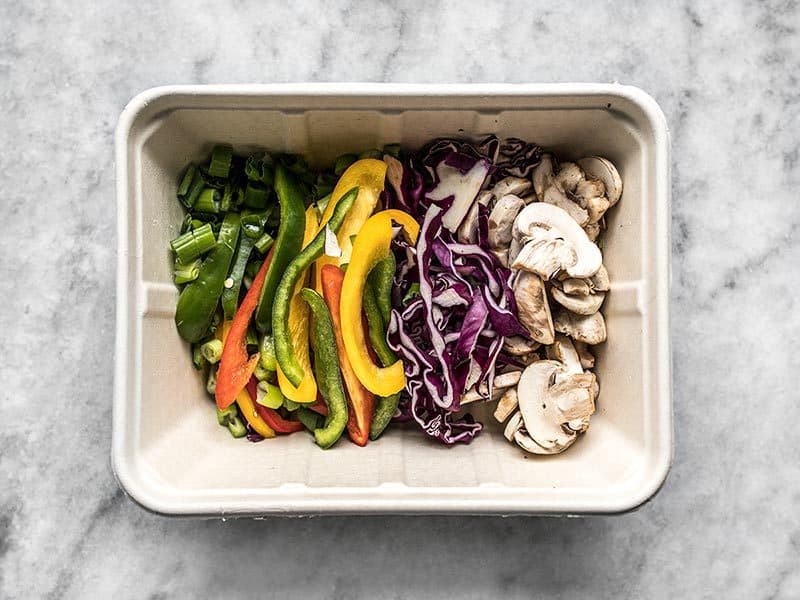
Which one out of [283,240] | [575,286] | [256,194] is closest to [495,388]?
[575,286]

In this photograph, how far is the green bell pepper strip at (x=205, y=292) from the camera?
1.43 meters

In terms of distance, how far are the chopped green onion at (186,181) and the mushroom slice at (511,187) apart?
60cm

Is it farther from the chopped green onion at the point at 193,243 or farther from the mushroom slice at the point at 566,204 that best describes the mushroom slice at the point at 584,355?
the chopped green onion at the point at 193,243

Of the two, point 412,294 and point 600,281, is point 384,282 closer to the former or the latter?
point 412,294

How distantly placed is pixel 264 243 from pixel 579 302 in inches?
24.5

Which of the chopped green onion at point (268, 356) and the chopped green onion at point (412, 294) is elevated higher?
the chopped green onion at point (412, 294)

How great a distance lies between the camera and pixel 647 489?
4.21 feet

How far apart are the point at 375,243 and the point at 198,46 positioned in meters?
0.62

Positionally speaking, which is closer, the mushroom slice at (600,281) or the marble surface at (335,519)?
the mushroom slice at (600,281)

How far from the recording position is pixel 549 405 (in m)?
1.44

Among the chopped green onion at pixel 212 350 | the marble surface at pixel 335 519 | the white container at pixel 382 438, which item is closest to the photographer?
the white container at pixel 382 438

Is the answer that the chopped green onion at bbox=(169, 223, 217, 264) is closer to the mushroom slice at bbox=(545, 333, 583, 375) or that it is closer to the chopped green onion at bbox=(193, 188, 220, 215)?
the chopped green onion at bbox=(193, 188, 220, 215)

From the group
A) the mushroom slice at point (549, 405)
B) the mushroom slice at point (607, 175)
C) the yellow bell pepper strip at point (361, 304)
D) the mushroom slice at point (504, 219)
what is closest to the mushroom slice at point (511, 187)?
the mushroom slice at point (504, 219)

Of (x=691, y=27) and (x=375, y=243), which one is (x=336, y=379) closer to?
(x=375, y=243)
